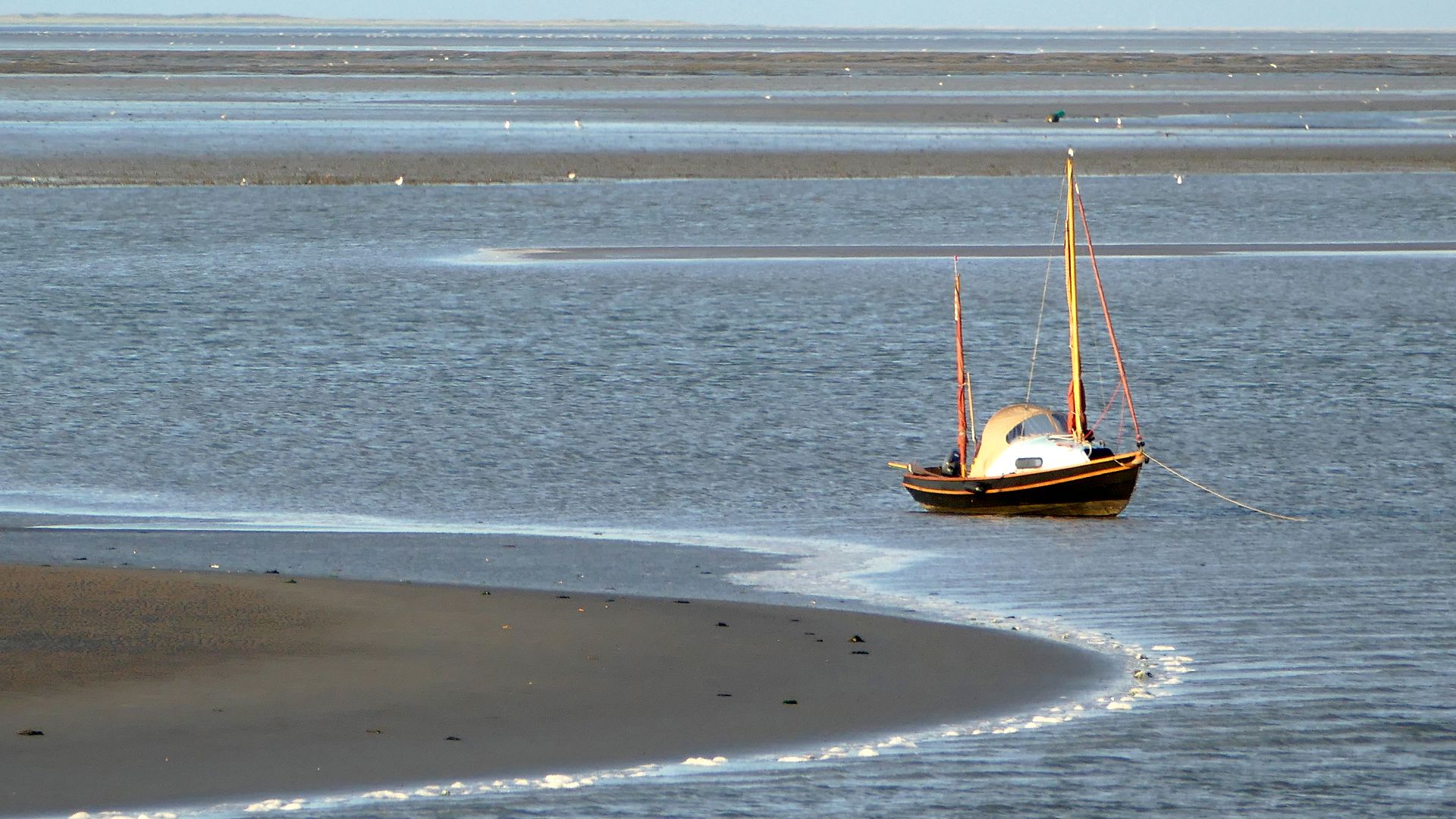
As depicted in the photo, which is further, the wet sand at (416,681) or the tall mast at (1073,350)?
the tall mast at (1073,350)

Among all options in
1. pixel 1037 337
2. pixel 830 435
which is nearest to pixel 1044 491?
pixel 830 435

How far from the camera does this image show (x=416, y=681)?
1162 centimetres

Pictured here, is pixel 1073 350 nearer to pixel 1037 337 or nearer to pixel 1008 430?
pixel 1008 430

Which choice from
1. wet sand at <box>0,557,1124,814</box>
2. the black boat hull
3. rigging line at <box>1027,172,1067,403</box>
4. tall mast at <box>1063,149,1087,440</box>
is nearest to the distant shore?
rigging line at <box>1027,172,1067,403</box>

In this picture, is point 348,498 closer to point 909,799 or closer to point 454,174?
point 909,799

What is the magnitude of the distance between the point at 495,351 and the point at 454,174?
29490 mm

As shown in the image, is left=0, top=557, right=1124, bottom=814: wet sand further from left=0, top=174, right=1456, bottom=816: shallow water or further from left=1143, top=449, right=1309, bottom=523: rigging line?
left=1143, top=449, right=1309, bottom=523: rigging line

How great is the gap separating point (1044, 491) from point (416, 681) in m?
9.01

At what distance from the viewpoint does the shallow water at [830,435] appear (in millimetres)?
10664

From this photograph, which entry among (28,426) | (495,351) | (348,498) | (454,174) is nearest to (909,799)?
(348,498)

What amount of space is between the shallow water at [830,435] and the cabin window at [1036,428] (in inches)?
46.2

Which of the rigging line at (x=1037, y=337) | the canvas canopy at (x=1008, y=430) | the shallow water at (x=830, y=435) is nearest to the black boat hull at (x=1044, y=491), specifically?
the shallow water at (x=830, y=435)

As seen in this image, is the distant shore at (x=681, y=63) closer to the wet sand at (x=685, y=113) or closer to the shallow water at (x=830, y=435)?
the wet sand at (x=685, y=113)

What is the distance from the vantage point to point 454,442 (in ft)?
73.0
